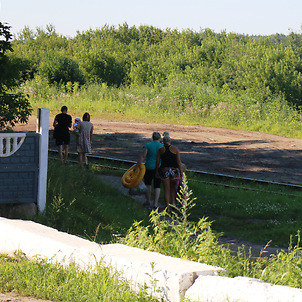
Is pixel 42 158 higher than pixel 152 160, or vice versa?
pixel 42 158

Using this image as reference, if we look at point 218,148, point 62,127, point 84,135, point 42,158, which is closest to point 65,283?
point 42,158

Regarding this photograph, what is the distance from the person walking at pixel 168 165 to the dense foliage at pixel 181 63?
104 ft

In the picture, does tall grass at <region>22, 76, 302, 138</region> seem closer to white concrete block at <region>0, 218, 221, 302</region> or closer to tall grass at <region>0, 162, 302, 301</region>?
tall grass at <region>0, 162, 302, 301</region>

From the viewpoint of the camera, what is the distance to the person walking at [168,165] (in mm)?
12977

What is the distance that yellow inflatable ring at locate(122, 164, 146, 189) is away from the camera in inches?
549

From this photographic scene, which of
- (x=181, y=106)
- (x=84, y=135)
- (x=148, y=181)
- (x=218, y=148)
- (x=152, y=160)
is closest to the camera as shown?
(x=152, y=160)

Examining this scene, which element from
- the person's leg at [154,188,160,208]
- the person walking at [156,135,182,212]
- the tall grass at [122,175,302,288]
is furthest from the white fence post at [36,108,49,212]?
the tall grass at [122,175,302,288]

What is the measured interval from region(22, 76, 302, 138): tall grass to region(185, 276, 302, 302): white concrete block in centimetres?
2565

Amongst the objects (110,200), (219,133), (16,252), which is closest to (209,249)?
(16,252)

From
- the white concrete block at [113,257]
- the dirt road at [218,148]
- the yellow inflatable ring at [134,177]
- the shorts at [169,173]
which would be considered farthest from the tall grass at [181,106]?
the white concrete block at [113,257]

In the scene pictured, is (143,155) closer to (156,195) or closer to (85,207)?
(156,195)

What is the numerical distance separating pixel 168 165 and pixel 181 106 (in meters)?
22.1

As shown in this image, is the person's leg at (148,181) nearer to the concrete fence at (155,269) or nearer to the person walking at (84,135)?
the person walking at (84,135)

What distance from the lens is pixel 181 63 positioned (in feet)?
226
